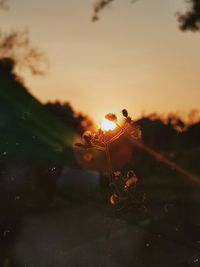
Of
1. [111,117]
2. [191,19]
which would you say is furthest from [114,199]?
[191,19]

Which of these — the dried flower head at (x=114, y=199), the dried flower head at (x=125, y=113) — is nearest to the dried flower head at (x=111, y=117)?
the dried flower head at (x=125, y=113)

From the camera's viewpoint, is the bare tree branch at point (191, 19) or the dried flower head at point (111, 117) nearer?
the dried flower head at point (111, 117)

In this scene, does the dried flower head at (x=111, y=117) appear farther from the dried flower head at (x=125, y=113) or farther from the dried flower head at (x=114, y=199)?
the dried flower head at (x=114, y=199)

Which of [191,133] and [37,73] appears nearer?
[37,73]

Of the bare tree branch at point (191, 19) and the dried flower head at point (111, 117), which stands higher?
the bare tree branch at point (191, 19)

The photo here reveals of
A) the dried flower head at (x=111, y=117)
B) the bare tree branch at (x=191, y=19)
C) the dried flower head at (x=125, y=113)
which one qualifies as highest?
the bare tree branch at (x=191, y=19)

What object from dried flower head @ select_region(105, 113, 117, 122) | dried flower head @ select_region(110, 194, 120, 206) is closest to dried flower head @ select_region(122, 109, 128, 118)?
dried flower head @ select_region(105, 113, 117, 122)

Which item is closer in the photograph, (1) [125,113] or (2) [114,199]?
(1) [125,113]

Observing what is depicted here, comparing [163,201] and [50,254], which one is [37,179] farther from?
[163,201]

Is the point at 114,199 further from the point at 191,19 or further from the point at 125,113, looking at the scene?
the point at 191,19

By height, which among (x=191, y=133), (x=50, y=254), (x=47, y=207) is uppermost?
(x=191, y=133)

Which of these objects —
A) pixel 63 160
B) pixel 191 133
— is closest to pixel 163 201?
pixel 63 160
